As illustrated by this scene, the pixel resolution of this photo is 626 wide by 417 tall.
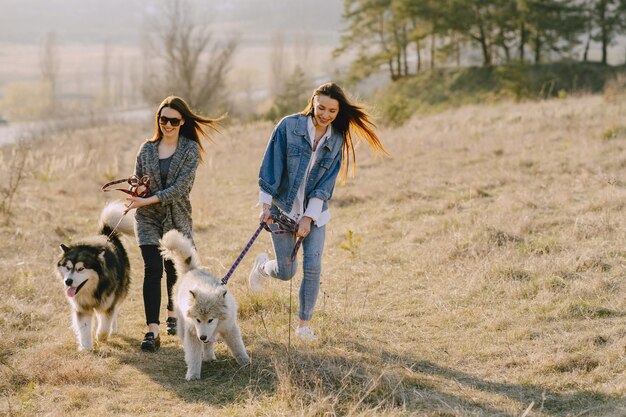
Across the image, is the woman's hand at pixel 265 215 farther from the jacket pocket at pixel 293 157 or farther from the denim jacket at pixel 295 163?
the jacket pocket at pixel 293 157

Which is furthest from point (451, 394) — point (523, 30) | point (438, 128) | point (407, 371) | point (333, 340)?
point (523, 30)

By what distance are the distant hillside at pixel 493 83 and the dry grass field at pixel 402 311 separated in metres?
18.1

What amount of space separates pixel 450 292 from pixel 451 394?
90.0 inches

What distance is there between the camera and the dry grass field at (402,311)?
4172 millimetres

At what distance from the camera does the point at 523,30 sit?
117ft

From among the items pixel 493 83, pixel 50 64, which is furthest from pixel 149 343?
pixel 50 64

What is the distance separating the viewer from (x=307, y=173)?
5031 mm

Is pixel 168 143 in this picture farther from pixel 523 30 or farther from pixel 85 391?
pixel 523 30

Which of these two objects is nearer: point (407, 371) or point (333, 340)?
point (407, 371)

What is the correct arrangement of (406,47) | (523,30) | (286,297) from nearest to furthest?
(286,297), (523,30), (406,47)

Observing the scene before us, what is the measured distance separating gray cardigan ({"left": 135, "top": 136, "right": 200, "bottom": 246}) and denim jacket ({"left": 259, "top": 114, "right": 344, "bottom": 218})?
776 millimetres

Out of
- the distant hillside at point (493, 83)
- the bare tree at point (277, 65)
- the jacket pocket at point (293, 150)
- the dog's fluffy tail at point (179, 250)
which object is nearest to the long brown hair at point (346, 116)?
the jacket pocket at point (293, 150)

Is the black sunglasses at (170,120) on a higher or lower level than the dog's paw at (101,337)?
higher

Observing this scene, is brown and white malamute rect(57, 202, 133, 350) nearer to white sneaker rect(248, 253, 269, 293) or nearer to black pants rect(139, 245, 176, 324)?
black pants rect(139, 245, 176, 324)
